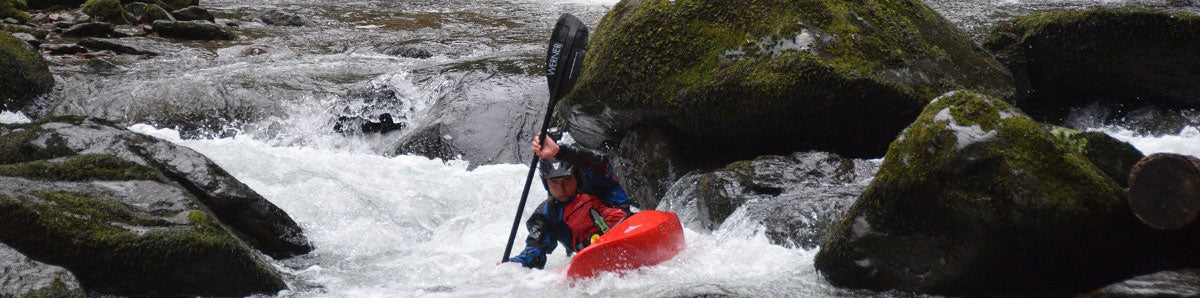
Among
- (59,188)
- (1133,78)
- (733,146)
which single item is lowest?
(59,188)

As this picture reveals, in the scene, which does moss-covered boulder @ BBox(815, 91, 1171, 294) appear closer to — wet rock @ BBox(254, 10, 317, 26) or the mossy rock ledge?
the mossy rock ledge

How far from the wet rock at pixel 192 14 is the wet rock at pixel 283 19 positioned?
3.14ft

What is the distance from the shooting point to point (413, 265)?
17.6 feet

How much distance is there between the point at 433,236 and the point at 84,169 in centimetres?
223

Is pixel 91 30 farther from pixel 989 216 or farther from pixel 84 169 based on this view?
pixel 989 216

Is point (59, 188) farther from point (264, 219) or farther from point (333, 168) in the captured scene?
point (333, 168)

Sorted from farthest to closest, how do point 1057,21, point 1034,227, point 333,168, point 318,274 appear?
point 333,168 < point 1057,21 < point 318,274 < point 1034,227

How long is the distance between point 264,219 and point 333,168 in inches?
89.2

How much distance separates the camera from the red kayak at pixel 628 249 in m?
4.44

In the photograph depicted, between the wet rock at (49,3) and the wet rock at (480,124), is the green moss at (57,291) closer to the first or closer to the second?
the wet rock at (480,124)

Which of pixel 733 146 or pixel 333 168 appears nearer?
pixel 733 146

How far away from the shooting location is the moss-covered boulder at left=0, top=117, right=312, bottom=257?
4.93 metres

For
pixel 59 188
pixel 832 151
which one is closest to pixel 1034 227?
pixel 832 151

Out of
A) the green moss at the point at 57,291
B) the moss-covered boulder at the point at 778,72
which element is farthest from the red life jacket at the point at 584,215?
the green moss at the point at 57,291
